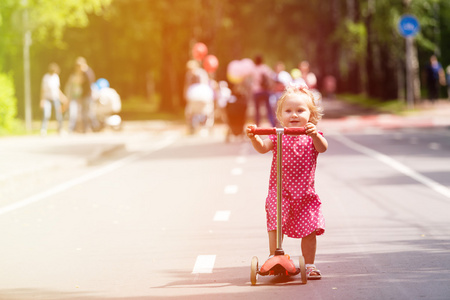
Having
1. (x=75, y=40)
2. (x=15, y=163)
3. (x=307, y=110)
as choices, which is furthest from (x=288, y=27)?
(x=307, y=110)

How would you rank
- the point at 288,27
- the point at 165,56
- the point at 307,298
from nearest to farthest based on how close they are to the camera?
the point at 307,298 < the point at 165,56 < the point at 288,27

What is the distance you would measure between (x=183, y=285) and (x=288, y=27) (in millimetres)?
67709

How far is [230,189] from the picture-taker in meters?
15.2

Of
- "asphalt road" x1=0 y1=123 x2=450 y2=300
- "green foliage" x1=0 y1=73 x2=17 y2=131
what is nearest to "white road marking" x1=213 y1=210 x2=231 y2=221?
"asphalt road" x1=0 y1=123 x2=450 y2=300

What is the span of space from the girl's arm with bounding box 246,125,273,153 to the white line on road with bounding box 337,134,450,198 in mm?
6292

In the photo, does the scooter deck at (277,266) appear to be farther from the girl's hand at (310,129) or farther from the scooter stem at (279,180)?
the girl's hand at (310,129)

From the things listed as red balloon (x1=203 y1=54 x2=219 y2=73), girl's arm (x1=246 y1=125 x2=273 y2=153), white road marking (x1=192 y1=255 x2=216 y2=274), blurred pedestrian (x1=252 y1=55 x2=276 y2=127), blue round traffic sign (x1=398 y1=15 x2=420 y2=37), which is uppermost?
blue round traffic sign (x1=398 y1=15 x2=420 y2=37)

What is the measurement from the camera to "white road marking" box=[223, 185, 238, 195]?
14769 millimetres

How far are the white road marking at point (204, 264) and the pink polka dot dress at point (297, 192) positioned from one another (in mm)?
847

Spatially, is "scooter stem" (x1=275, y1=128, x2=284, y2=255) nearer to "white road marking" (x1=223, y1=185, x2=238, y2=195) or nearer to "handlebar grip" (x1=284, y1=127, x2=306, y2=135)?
"handlebar grip" (x1=284, y1=127, x2=306, y2=135)

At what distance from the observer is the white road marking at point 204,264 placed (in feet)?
27.5

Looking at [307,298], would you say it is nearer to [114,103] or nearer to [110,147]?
[110,147]

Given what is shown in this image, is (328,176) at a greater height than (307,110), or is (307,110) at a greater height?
(307,110)

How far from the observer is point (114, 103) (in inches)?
1293
